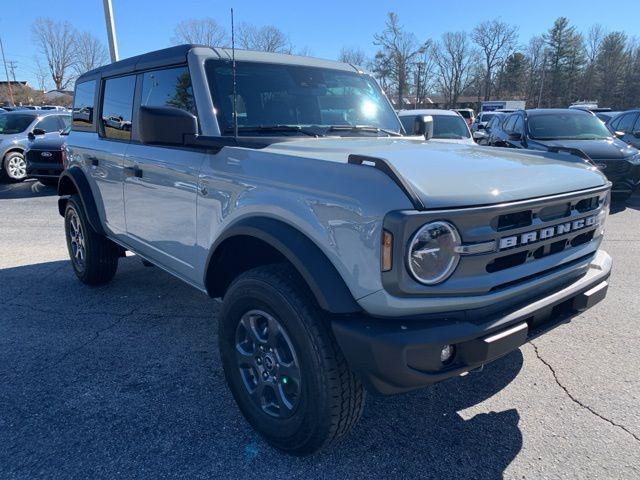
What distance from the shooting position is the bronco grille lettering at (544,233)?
2.06 metres

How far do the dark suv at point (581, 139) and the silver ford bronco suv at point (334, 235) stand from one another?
6.42 metres

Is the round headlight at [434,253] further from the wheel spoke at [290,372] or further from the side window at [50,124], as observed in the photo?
the side window at [50,124]

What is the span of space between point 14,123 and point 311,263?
13838 mm

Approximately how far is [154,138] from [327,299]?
1424mm

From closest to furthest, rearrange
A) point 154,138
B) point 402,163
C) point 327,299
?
point 327,299
point 402,163
point 154,138

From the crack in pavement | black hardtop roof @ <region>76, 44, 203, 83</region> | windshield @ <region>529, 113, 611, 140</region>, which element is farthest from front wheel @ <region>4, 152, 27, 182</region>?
the crack in pavement

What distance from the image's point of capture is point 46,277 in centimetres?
528

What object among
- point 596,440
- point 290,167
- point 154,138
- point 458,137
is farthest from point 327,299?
point 458,137

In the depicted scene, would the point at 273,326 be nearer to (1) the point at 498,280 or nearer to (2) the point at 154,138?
(1) the point at 498,280

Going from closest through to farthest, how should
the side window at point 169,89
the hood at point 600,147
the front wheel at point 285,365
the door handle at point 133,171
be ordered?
1. the front wheel at point 285,365
2. the side window at point 169,89
3. the door handle at point 133,171
4. the hood at point 600,147

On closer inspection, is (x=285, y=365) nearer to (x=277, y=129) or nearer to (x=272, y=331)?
(x=272, y=331)

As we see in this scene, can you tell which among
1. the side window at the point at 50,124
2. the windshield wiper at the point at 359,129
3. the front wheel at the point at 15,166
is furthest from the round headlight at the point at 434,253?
the side window at the point at 50,124

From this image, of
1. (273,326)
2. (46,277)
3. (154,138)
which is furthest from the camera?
(46,277)

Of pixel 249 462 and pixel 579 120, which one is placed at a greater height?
pixel 579 120
